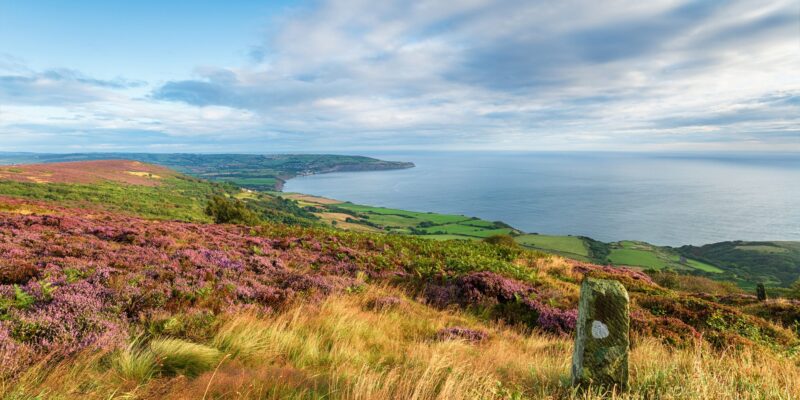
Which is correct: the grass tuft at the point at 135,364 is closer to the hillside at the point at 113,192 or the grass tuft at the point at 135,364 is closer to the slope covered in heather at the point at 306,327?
the slope covered in heather at the point at 306,327

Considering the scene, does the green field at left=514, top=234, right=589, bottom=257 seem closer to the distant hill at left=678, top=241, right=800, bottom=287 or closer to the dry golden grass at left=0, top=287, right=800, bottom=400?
the distant hill at left=678, top=241, right=800, bottom=287

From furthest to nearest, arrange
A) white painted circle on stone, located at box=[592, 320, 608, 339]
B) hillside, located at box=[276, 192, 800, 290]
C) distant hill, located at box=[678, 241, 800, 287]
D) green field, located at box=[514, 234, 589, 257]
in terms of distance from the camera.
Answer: distant hill, located at box=[678, 241, 800, 287] → green field, located at box=[514, 234, 589, 257] → hillside, located at box=[276, 192, 800, 290] → white painted circle on stone, located at box=[592, 320, 608, 339]

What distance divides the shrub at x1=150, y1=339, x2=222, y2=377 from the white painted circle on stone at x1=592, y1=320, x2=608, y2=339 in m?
4.85

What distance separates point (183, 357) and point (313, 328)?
246 cm

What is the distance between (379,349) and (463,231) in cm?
10631

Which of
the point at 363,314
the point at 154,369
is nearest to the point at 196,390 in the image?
the point at 154,369

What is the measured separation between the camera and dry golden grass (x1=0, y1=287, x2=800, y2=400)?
3.64 m

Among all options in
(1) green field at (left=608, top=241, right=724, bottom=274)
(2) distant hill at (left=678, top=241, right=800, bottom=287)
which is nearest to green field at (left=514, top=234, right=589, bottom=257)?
(1) green field at (left=608, top=241, right=724, bottom=274)

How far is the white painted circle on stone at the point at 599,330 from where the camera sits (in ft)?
13.4

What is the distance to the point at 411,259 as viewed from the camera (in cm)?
1661

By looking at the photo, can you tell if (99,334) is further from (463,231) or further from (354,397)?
(463,231)

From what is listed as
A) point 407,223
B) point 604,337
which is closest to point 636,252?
point 407,223

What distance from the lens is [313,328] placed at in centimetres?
669

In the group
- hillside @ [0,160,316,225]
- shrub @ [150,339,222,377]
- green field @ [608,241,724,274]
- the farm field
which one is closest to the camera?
shrub @ [150,339,222,377]
